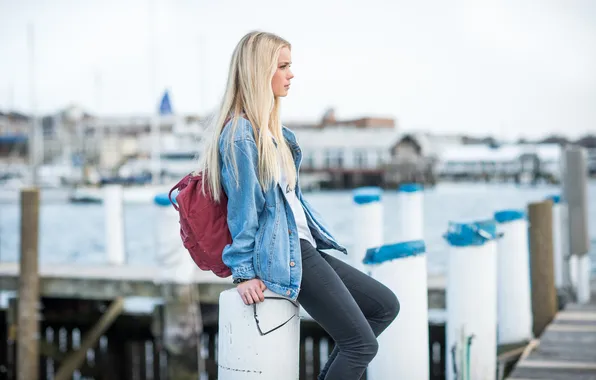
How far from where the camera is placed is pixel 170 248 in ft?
25.0

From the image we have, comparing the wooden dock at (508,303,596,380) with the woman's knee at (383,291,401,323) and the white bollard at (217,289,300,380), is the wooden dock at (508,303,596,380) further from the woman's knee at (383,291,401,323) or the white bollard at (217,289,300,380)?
the white bollard at (217,289,300,380)

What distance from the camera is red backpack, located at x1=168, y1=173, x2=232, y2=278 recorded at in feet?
9.57

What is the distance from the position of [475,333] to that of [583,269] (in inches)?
143

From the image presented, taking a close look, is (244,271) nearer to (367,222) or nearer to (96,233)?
(367,222)

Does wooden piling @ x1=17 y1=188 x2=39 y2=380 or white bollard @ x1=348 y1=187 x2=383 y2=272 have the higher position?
white bollard @ x1=348 y1=187 x2=383 y2=272

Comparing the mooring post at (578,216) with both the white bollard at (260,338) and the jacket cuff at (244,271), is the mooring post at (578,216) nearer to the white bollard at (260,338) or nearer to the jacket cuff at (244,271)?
the white bollard at (260,338)

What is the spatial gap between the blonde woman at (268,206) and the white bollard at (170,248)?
4586 millimetres

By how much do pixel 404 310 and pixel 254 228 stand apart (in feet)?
3.19

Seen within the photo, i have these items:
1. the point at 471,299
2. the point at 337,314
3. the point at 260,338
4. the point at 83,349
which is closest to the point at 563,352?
the point at 471,299

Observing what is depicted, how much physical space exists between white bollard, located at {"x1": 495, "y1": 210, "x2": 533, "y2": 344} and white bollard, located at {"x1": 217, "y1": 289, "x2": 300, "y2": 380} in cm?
277

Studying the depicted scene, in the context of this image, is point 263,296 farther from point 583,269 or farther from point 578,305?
point 583,269

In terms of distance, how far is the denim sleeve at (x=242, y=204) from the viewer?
2820 mm

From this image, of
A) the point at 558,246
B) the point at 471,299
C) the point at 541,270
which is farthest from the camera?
the point at 558,246

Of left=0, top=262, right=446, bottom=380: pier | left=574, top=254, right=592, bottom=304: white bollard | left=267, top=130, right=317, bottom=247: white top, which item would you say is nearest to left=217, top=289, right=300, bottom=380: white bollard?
left=267, top=130, right=317, bottom=247: white top
